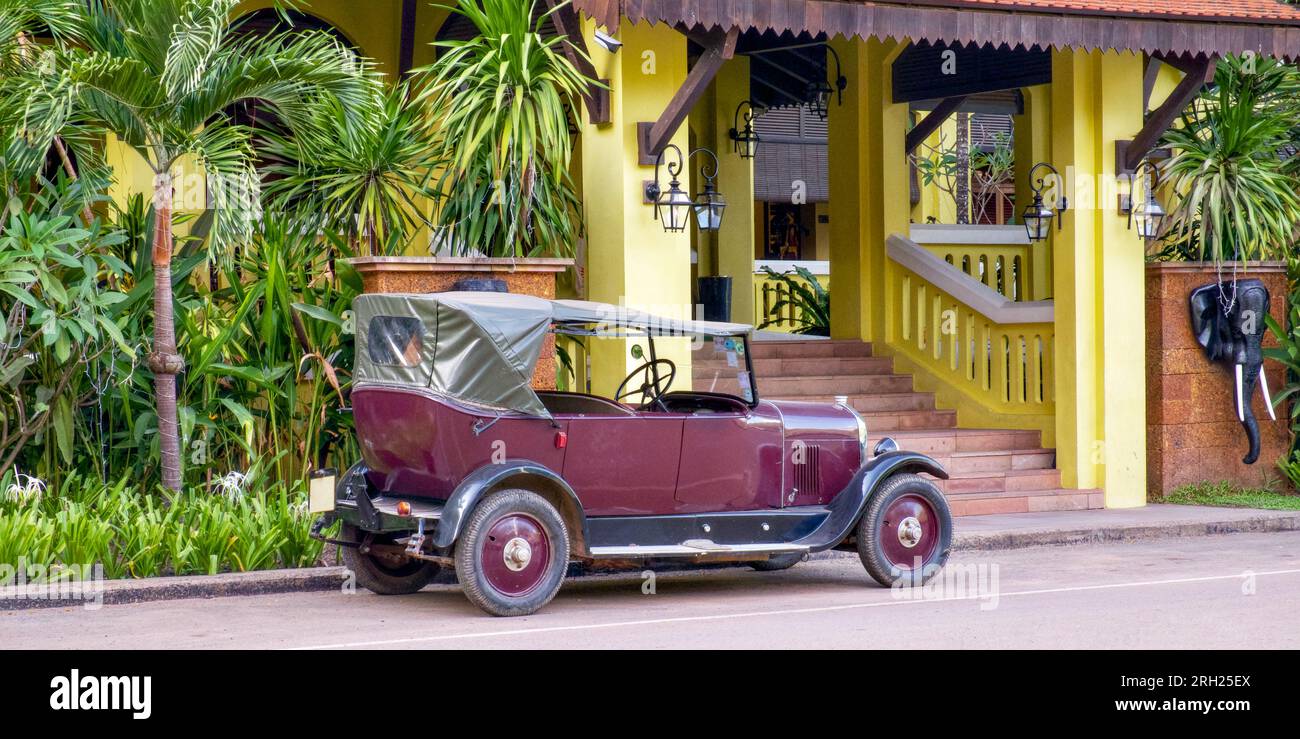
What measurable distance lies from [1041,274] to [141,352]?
1132cm

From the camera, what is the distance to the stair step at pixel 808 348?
15672 mm

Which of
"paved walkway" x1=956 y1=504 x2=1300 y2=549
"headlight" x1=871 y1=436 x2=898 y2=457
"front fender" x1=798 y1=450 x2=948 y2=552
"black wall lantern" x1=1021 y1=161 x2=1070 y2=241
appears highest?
"black wall lantern" x1=1021 y1=161 x2=1070 y2=241

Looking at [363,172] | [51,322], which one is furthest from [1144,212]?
[51,322]

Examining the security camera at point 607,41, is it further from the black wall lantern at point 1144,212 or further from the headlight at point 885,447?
the black wall lantern at point 1144,212

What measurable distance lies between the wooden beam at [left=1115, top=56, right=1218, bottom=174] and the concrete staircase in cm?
253

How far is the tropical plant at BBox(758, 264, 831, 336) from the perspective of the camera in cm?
1923

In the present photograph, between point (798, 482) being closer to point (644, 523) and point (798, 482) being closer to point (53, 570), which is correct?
point (644, 523)

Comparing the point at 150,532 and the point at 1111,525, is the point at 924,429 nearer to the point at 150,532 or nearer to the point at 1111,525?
the point at 1111,525

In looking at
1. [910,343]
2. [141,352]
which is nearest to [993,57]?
[910,343]

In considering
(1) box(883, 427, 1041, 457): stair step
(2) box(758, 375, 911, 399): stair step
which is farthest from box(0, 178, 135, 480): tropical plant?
(1) box(883, 427, 1041, 457): stair step

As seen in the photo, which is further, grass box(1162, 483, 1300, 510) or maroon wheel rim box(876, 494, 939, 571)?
grass box(1162, 483, 1300, 510)

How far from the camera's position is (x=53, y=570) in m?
9.68

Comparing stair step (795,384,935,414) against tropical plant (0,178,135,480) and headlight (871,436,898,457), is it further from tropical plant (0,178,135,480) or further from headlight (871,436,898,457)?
tropical plant (0,178,135,480)

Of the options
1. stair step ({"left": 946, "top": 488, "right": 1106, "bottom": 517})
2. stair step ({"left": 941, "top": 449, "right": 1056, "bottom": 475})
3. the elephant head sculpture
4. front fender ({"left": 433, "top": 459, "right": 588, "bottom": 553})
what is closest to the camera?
front fender ({"left": 433, "top": 459, "right": 588, "bottom": 553})
